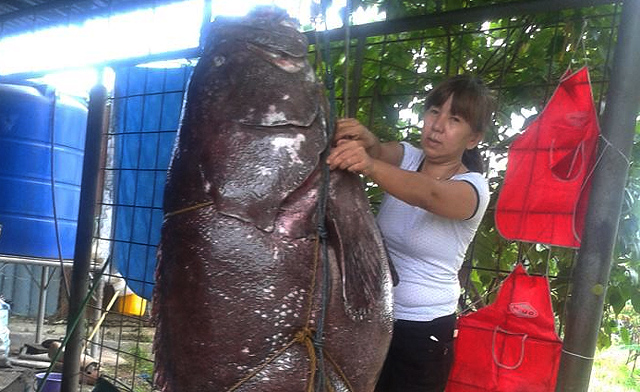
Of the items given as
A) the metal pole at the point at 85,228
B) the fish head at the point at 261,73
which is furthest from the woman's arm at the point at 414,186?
the metal pole at the point at 85,228

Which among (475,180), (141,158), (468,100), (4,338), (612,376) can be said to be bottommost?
(612,376)

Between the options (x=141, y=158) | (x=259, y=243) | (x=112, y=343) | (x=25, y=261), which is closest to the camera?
(x=259, y=243)

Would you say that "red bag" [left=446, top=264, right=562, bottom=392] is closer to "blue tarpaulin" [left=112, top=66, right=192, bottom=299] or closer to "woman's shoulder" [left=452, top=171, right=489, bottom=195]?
"woman's shoulder" [left=452, top=171, right=489, bottom=195]

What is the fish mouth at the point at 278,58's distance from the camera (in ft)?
4.01

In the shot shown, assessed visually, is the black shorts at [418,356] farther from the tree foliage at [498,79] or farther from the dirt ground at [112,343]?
the dirt ground at [112,343]

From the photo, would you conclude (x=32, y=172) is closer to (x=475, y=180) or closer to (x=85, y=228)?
(x=85, y=228)

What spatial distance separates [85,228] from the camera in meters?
3.44

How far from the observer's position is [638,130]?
8.32 ft

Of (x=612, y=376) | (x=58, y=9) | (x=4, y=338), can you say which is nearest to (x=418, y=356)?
(x=58, y=9)

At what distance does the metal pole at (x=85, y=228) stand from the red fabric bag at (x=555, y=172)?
96.2 inches

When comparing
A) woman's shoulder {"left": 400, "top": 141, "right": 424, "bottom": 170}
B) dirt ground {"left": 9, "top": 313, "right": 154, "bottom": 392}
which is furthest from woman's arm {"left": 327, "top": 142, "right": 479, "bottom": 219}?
dirt ground {"left": 9, "top": 313, "right": 154, "bottom": 392}

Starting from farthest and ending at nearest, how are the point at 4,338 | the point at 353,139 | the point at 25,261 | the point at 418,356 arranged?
the point at 4,338 < the point at 25,261 < the point at 418,356 < the point at 353,139

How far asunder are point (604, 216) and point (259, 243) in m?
1.03

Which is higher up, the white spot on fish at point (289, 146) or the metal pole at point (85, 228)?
the white spot on fish at point (289, 146)
